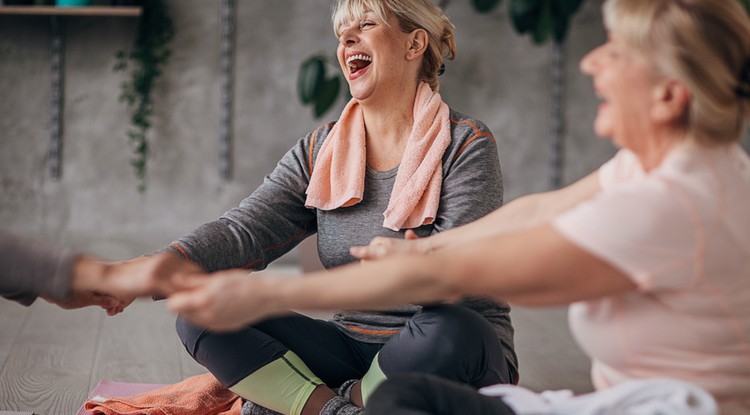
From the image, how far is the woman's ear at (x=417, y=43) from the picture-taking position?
2068mm

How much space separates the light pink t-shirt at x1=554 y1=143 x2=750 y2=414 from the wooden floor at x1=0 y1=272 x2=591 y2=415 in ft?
5.26

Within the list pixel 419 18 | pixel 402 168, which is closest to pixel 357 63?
pixel 419 18

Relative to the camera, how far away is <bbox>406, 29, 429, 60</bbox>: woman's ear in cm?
207

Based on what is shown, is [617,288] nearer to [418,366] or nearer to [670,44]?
[670,44]

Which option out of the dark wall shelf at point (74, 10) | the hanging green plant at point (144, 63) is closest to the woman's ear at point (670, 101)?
the dark wall shelf at point (74, 10)

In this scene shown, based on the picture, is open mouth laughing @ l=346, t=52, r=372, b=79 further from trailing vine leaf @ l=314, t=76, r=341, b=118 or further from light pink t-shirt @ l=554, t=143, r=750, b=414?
trailing vine leaf @ l=314, t=76, r=341, b=118

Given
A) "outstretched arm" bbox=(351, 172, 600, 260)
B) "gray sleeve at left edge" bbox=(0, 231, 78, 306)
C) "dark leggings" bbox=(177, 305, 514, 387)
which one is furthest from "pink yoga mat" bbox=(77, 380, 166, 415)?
"outstretched arm" bbox=(351, 172, 600, 260)

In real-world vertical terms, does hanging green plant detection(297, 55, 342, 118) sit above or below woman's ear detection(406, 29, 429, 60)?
below

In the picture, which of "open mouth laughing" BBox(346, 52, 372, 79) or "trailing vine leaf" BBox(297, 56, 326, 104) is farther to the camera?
"trailing vine leaf" BBox(297, 56, 326, 104)

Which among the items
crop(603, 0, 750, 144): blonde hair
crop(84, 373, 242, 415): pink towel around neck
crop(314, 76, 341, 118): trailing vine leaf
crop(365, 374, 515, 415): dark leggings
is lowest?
crop(84, 373, 242, 415): pink towel around neck

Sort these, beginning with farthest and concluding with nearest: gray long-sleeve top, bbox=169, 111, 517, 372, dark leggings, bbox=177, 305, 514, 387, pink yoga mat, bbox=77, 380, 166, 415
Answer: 1. pink yoga mat, bbox=77, 380, 166, 415
2. gray long-sleeve top, bbox=169, 111, 517, 372
3. dark leggings, bbox=177, 305, 514, 387

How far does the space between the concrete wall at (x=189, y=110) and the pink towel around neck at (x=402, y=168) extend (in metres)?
2.69

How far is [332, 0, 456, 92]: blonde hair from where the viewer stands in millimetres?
2057

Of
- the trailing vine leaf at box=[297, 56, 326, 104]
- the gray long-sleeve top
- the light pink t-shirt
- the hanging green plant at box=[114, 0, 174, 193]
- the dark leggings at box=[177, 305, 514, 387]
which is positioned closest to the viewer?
the light pink t-shirt
